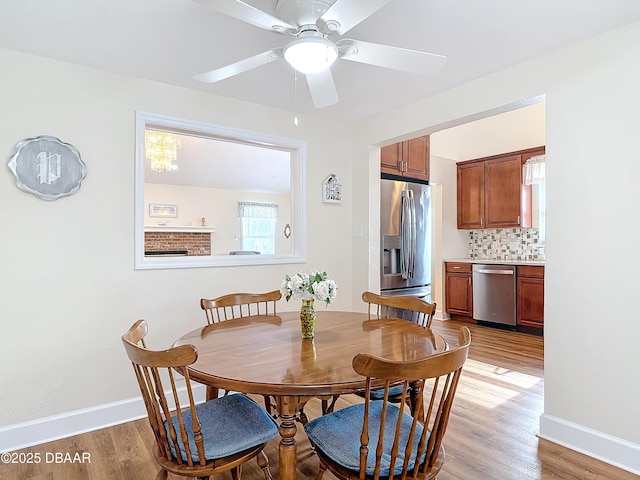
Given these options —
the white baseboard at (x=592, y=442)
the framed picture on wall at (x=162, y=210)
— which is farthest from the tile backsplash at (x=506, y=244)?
the framed picture on wall at (x=162, y=210)

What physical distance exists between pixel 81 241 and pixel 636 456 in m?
3.39

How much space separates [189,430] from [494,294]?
4.52 metres

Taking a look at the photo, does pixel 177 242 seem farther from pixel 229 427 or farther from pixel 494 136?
pixel 229 427

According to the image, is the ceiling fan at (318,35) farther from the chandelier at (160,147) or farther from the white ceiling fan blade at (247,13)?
the chandelier at (160,147)

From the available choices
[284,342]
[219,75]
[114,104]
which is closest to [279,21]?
[219,75]

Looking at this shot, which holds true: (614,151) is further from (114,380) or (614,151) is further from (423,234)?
(114,380)

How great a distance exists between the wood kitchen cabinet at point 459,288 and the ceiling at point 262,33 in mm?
3328

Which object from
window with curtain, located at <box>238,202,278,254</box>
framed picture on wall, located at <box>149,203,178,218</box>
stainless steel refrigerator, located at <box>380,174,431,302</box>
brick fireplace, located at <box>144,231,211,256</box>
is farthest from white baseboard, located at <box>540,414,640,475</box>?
framed picture on wall, located at <box>149,203,178,218</box>

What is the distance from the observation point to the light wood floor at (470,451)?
1.90 metres

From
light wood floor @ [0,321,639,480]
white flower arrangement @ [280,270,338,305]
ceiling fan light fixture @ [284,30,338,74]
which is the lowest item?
light wood floor @ [0,321,639,480]

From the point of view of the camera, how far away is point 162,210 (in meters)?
8.02

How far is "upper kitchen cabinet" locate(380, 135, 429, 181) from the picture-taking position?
3965mm

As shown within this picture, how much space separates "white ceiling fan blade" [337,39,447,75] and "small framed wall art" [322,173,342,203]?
180 centimetres

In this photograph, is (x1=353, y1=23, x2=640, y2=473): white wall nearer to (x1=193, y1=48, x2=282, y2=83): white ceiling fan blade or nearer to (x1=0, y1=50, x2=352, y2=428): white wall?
(x1=193, y1=48, x2=282, y2=83): white ceiling fan blade
